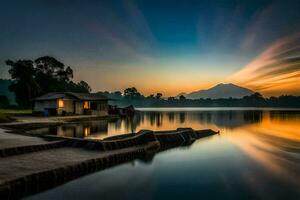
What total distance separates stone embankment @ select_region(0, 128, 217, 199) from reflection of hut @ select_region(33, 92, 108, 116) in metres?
25.7

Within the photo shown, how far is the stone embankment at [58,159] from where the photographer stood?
859cm

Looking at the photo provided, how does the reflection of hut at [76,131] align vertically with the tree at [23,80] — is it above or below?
below

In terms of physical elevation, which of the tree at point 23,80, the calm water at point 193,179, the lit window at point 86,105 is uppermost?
the tree at point 23,80

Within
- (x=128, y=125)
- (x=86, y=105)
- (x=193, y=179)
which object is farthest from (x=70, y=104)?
(x=193, y=179)

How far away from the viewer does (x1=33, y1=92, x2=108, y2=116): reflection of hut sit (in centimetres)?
4103

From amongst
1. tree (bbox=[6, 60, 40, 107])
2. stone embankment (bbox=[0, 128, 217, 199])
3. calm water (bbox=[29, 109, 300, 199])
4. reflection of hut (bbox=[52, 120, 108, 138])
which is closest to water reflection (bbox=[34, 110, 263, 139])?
reflection of hut (bbox=[52, 120, 108, 138])

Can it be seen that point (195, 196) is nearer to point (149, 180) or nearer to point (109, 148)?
point (149, 180)

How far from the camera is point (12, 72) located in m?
52.1

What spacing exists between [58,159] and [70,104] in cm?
3288

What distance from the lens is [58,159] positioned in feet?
38.6

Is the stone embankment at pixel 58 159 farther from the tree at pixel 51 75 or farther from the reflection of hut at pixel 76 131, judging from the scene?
the tree at pixel 51 75

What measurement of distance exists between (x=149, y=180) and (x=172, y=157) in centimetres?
502

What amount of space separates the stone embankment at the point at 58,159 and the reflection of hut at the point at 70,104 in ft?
84.4

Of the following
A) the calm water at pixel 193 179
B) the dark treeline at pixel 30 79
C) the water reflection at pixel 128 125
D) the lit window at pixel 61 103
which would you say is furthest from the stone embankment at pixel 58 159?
the dark treeline at pixel 30 79
